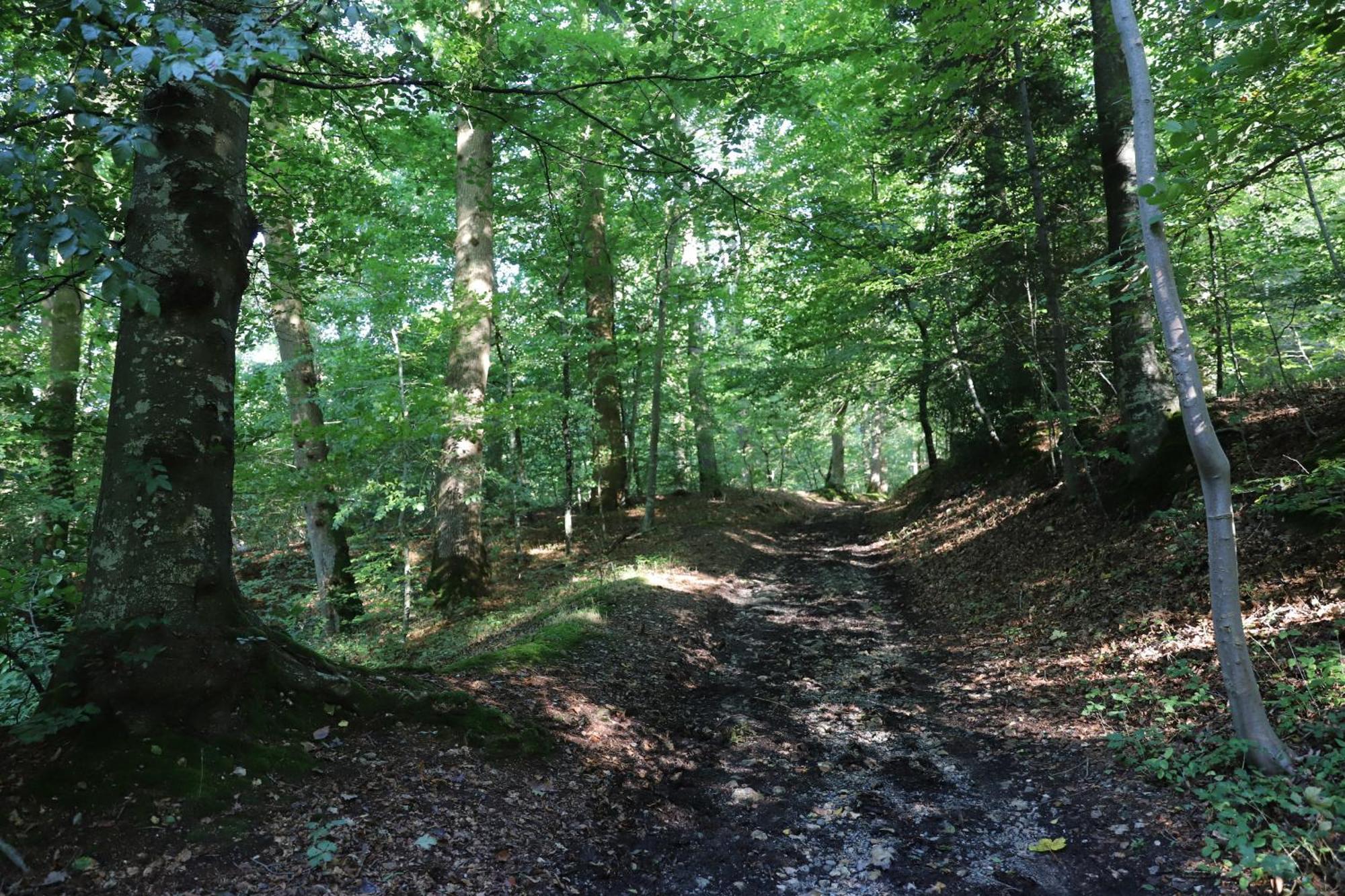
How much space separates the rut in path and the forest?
0.13 feet

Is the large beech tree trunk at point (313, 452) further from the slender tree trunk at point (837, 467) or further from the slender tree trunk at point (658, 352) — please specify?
the slender tree trunk at point (837, 467)

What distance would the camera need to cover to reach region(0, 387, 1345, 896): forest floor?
10.5 ft

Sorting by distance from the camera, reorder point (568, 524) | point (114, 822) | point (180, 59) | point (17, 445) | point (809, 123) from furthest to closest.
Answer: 1. point (809, 123)
2. point (568, 524)
3. point (17, 445)
4. point (114, 822)
5. point (180, 59)

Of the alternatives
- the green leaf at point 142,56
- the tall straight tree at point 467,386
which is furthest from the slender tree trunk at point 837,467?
the green leaf at point 142,56

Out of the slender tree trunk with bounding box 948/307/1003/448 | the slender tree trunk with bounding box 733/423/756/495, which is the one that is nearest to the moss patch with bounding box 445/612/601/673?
the slender tree trunk with bounding box 948/307/1003/448

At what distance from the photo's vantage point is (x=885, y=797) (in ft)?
15.5

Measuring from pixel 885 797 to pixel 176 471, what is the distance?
5034 mm

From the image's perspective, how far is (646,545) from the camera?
1516 centimetres

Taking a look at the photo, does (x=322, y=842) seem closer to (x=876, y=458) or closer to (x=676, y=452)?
(x=676, y=452)

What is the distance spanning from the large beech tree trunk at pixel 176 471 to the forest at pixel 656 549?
0.02 m

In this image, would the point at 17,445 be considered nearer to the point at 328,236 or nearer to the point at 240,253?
the point at 328,236

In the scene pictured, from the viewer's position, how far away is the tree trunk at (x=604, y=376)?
1471 cm

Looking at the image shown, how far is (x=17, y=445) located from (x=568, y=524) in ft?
28.4

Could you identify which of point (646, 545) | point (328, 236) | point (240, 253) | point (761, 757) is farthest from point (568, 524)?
point (240, 253)
